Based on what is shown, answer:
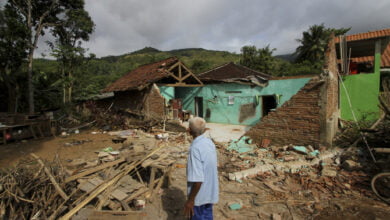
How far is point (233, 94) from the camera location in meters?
12.2

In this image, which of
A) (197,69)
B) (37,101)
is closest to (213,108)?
(37,101)

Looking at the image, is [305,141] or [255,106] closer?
[305,141]

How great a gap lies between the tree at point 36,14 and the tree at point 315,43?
1180 inches

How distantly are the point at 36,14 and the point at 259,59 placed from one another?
24.4 meters

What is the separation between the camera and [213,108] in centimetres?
1334

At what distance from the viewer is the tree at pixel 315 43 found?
27500 millimetres

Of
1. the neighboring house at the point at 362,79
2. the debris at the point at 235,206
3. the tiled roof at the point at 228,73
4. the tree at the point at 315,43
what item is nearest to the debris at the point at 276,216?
the debris at the point at 235,206

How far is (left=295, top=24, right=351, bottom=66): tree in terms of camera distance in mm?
27500

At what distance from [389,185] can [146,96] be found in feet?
32.0

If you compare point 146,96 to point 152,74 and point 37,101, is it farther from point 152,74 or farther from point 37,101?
point 37,101

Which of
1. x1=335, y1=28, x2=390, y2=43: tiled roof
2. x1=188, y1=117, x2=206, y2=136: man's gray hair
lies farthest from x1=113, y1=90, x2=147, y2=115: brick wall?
x1=335, y1=28, x2=390, y2=43: tiled roof

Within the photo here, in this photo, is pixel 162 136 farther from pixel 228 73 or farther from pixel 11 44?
pixel 11 44

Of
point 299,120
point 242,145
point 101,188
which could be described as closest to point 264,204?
point 101,188

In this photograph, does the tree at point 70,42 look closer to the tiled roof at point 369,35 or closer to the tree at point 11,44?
the tree at point 11,44
